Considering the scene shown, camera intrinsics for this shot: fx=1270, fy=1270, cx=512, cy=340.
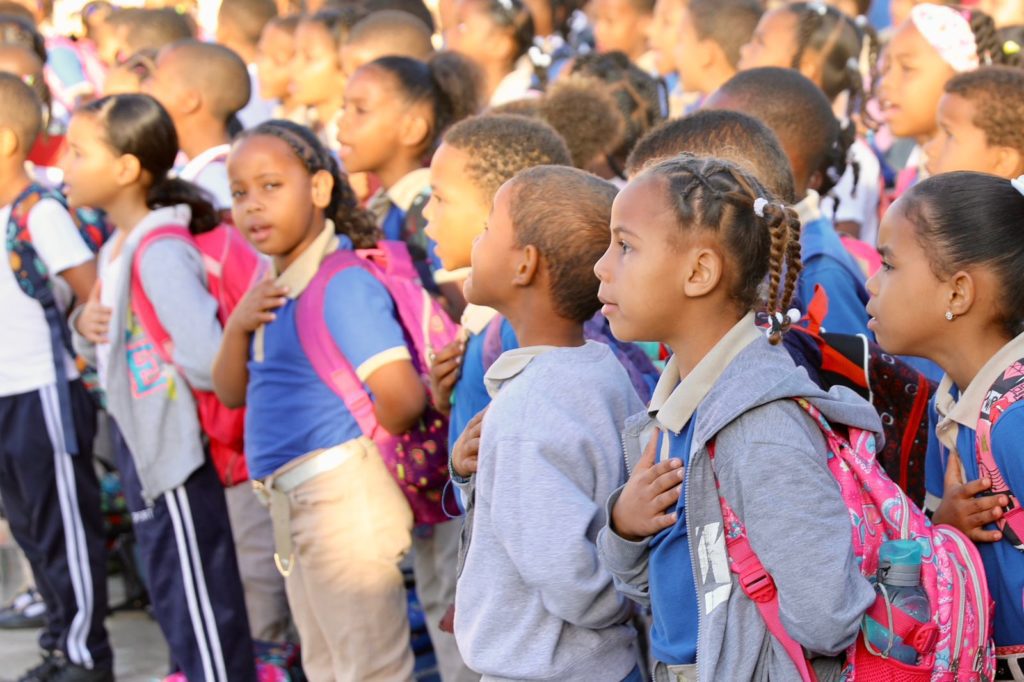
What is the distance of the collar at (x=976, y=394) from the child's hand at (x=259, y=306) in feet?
5.91

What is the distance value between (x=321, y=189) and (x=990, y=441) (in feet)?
6.80

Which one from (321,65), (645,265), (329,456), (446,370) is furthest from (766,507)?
(321,65)

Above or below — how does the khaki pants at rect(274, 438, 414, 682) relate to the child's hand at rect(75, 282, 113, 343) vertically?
below

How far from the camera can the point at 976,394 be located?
2205 millimetres

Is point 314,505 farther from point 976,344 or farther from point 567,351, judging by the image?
point 976,344

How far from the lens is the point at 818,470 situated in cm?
189

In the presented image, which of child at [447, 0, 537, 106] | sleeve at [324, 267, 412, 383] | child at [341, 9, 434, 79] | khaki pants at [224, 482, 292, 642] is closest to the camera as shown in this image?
sleeve at [324, 267, 412, 383]

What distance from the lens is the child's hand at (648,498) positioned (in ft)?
6.66

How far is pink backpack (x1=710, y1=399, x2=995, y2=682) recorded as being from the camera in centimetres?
193

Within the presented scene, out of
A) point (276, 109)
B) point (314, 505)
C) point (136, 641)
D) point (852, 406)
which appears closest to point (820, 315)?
point (852, 406)

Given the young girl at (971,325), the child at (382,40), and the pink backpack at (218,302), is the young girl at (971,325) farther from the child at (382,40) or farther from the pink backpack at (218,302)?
the child at (382,40)

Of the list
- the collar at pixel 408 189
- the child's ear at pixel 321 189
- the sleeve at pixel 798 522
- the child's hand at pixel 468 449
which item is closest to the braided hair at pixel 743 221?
the sleeve at pixel 798 522

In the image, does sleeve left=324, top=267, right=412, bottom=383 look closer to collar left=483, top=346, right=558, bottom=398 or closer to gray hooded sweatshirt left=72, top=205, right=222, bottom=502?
gray hooded sweatshirt left=72, top=205, right=222, bottom=502

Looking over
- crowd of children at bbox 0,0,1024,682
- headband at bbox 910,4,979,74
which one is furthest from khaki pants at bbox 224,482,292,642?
headband at bbox 910,4,979,74
